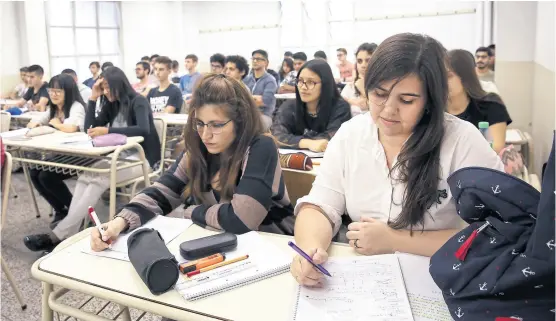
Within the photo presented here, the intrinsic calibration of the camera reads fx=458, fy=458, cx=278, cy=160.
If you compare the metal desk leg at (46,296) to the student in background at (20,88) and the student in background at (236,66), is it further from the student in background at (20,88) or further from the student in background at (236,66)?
the student in background at (20,88)

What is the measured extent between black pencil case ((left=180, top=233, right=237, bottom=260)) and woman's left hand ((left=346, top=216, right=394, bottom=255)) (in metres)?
0.31

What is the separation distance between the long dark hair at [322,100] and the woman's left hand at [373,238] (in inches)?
72.4

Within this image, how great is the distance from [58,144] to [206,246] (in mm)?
2135

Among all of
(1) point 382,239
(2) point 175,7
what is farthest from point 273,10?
(1) point 382,239

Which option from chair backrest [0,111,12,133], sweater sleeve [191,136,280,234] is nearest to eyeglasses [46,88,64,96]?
chair backrest [0,111,12,133]

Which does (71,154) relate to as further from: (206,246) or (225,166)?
(206,246)

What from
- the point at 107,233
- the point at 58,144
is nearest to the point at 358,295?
the point at 107,233

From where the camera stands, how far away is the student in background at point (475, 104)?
259 centimetres

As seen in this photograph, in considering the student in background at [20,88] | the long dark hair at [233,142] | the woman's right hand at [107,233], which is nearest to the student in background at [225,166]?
the long dark hair at [233,142]

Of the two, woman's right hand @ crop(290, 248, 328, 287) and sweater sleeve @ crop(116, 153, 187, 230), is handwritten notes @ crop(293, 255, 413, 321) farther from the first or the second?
sweater sleeve @ crop(116, 153, 187, 230)

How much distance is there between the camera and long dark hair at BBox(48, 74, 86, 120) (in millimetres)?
3613

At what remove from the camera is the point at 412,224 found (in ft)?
3.91

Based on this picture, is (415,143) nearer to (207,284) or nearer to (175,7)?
(207,284)

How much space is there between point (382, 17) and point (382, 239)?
910 cm
